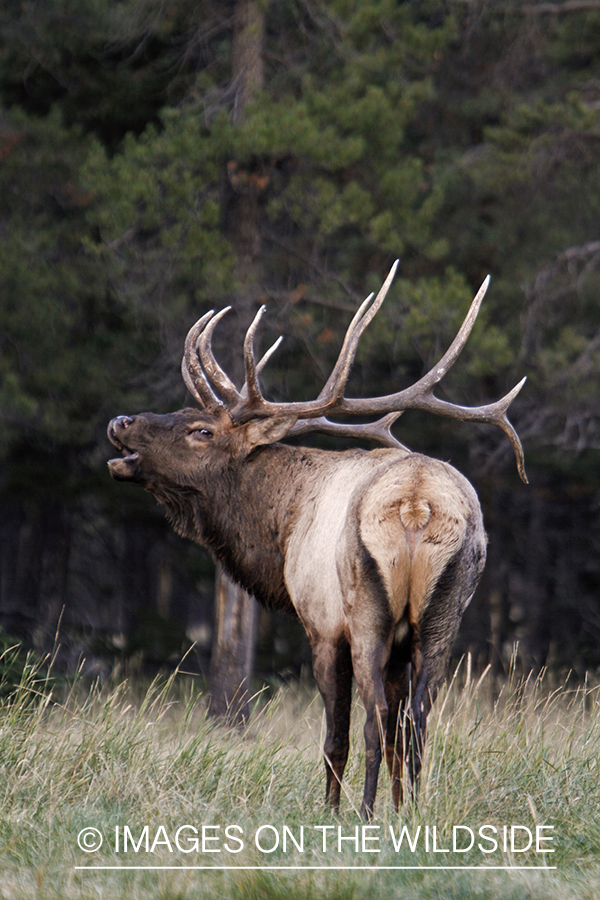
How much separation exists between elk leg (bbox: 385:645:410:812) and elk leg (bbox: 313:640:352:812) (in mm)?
202

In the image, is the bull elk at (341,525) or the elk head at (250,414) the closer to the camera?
the bull elk at (341,525)

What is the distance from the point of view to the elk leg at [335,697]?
4.64 metres

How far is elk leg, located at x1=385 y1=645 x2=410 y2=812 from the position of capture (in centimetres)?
439

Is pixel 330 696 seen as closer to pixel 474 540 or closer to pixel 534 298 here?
pixel 474 540

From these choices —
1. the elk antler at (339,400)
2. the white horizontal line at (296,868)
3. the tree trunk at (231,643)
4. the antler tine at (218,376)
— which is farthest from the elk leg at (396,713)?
the tree trunk at (231,643)

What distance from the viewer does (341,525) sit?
468 centimetres

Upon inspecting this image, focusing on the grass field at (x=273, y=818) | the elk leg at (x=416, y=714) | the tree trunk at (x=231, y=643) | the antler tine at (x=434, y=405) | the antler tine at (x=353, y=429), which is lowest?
the tree trunk at (x=231, y=643)

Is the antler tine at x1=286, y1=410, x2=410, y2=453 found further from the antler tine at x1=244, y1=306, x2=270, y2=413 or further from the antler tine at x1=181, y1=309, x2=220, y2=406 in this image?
the antler tine at x1=181, y1=309, x2=220, y2=406

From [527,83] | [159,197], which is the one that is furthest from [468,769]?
[527,83]

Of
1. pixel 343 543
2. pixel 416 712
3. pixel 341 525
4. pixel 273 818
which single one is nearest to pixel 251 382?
pixel 341 525

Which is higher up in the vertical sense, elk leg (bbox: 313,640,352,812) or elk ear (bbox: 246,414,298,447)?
elk ear (bbox: 246,414,298,447)

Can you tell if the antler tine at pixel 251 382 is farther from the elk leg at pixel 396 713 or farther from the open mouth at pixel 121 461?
the elk leg at pixel 396 713

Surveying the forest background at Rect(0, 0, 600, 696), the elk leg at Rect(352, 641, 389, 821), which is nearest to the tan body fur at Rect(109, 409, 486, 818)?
the elk leg at Rect(352, 641, 389, 821)

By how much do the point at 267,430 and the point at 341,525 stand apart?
39.1 inches
